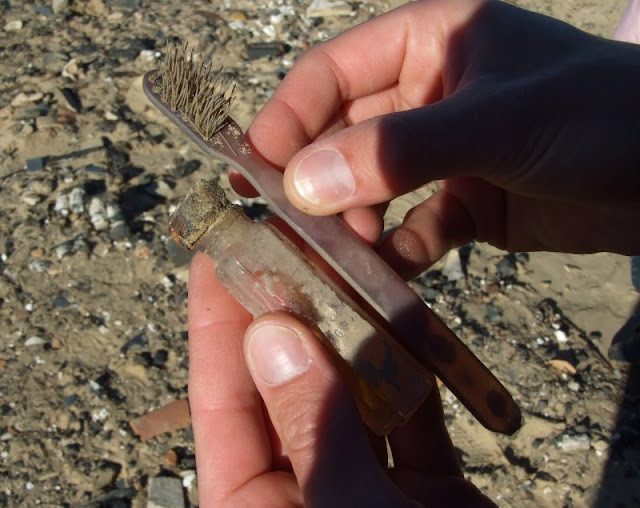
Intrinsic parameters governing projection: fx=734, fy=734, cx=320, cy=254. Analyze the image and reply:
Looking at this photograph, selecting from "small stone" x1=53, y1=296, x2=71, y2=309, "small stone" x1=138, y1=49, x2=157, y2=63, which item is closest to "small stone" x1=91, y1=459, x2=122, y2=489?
"small stone" x1=53, y1=296, x2=71, y2=309

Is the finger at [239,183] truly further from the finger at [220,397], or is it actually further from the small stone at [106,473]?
the small stone at [106,473]

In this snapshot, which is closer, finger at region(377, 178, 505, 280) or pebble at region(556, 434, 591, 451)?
finger at region(377, 178, 505, 280)

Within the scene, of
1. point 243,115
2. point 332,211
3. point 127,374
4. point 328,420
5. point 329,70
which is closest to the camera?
point 328,420

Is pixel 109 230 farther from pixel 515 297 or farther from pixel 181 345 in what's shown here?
pixel 515 297

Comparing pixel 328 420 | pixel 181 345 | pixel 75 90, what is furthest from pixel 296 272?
pixel 75 90

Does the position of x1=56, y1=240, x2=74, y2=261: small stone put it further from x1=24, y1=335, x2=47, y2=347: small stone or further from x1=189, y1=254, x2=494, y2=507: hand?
x1=189, y1=254, x2=494, y2=507: hand

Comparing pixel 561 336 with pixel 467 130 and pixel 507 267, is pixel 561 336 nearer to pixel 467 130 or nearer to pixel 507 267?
pixel 507 267
